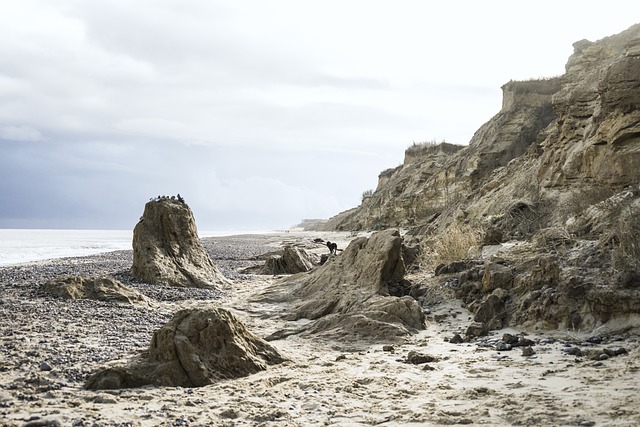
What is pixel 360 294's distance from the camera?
30.5 feet

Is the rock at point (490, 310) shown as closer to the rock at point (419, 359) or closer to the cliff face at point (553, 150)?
the rock at point (419, 359)

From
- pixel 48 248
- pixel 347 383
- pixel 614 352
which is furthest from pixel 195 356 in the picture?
pixel 48 248

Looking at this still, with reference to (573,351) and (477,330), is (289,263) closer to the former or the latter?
(477,330)

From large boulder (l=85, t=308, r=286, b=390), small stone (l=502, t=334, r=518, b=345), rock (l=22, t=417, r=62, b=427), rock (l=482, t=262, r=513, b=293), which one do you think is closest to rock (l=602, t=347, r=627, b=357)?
small stone (l=502, t=334, r=518, b=345)

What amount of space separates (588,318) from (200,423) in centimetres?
454

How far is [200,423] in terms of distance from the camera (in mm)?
4215

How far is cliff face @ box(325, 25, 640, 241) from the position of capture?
41.9 feet

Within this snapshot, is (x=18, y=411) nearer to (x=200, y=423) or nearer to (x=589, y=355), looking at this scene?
(x=200, y=423)

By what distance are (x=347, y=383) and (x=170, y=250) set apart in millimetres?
9216

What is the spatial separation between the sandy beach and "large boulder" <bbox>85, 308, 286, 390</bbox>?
0.16 meters

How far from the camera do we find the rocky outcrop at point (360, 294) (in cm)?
764

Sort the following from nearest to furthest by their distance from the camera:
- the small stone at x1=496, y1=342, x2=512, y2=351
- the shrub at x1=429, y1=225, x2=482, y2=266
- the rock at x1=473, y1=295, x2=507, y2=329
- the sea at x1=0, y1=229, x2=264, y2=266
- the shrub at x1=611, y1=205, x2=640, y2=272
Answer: the small stone at x1=496, y1=342, x2=512, y2=351 < the shrub at x1=611, y1=205, x2=640, y2=272 < the rock at x1=473, y1=295, x2=507, y2=329 < the shrub at x1=429, y1=225, x2=482, y2=266 < the sea at x1=0, y1=229, x2=264, y2=266

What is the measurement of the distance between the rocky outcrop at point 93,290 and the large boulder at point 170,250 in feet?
8.40

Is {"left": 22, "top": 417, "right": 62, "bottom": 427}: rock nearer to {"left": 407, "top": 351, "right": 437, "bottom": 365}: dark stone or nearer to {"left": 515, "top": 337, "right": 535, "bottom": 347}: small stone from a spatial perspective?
{"left": 407, "top": 351, "right": 437, "bottom": 365}: dark stone
